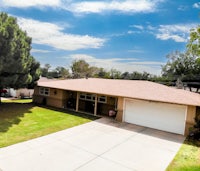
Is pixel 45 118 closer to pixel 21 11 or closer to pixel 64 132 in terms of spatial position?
pixel 64 132

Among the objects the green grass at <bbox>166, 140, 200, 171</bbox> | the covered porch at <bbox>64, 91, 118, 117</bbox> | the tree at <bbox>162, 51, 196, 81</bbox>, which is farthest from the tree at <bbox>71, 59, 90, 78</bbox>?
the green grass at <bbox>166, 140, 200, 171</bbox>

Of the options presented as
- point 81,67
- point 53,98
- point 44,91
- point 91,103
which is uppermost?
point 81,67

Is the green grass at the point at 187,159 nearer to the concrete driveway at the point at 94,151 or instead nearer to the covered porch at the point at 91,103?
the concrete driveway at the point at 94,151

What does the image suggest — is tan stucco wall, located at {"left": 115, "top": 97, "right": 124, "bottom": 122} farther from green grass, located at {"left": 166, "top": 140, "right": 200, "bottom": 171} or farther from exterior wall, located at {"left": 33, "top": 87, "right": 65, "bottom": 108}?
exterior wall, located at {"left": 33, "top": 87, "right": 65, "bottom": 108}

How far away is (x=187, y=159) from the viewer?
7.59 m

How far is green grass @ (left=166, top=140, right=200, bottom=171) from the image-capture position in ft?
22.1

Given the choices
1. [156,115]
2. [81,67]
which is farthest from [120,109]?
[81,67]

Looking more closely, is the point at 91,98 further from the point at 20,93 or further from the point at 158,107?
the point at 20,93

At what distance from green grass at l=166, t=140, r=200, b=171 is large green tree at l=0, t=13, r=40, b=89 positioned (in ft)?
45.1

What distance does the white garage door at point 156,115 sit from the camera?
1138 cm

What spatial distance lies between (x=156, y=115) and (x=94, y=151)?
20.6 feet

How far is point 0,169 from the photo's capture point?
5.90 metres

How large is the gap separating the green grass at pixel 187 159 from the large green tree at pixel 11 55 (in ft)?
45.1

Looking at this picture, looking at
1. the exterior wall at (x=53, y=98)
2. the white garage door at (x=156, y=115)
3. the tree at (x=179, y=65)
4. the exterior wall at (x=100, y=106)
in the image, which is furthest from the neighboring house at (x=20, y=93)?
the tree at (x=179, y=65)
